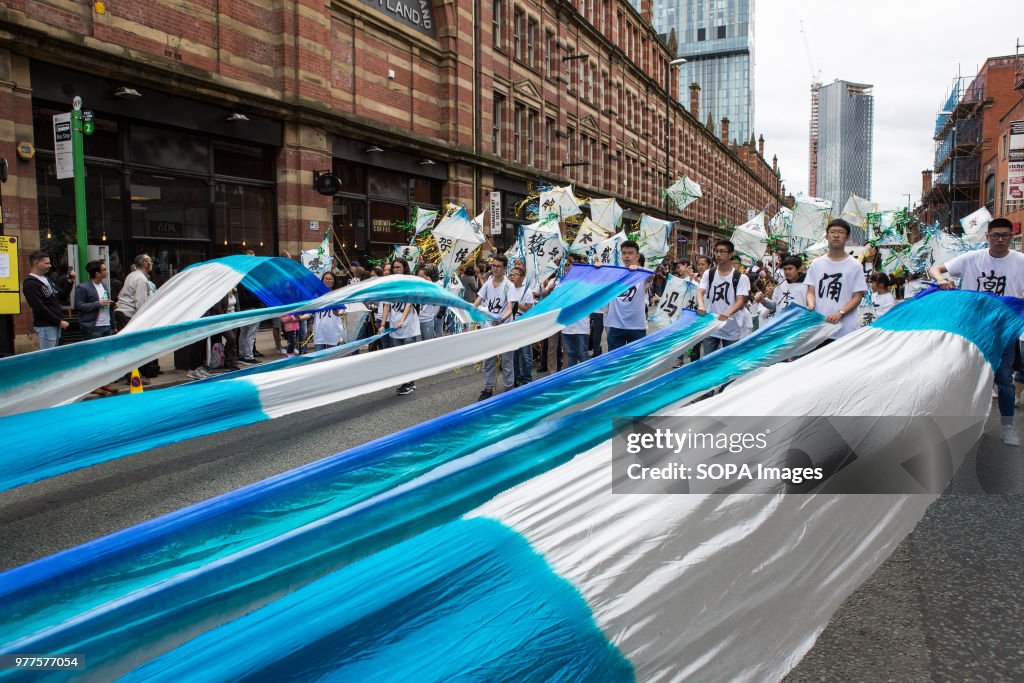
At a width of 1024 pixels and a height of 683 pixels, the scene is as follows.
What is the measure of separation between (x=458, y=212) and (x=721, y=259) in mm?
7179

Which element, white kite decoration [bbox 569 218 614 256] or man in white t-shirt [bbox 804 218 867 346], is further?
white kite decoration [bbox 569 218 614 256]

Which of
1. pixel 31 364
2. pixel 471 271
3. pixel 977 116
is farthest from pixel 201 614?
pixel 977 116

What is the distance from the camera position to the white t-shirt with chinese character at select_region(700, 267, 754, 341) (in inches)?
306

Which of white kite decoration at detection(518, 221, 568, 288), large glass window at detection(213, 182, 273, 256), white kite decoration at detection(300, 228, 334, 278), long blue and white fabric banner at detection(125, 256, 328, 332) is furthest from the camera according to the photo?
large glass window at detection(213, 182, 273, 256)

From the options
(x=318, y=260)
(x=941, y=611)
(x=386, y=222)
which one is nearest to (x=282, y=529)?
(x=941, y=611)

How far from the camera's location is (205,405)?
4.27 m

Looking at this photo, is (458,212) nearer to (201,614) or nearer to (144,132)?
(144,132)

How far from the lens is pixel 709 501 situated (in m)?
1.82

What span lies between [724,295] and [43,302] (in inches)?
341

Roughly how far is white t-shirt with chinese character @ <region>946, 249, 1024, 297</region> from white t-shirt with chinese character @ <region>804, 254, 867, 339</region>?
31.1 inches

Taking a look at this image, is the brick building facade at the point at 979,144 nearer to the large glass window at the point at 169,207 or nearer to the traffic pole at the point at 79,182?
the large glass window at the point at 169,207

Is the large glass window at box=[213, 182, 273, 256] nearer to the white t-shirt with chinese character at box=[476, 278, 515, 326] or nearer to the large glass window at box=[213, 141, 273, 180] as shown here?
the large glass window at box=[213, 141, 273, 180]

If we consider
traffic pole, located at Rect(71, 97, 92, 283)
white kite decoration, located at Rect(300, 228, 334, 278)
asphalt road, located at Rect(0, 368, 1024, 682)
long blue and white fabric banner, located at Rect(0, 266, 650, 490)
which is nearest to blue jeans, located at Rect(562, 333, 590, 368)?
asphalt road, located at Rect(0, 368, 1024, 682)

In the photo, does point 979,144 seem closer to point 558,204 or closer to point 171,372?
point 558,204
